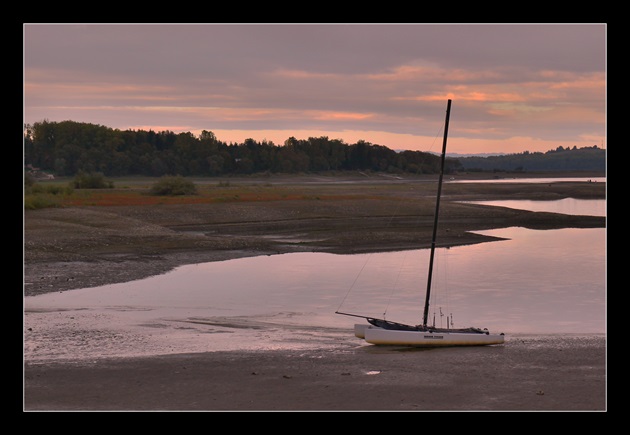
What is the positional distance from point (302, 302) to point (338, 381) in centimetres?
1310

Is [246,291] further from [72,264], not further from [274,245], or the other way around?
[274,245]

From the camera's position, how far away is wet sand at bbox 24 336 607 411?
686 inches

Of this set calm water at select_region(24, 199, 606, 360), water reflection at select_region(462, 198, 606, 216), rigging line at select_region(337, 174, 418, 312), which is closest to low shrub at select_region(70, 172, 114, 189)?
rigging line at select_region(337, 174, 418, 312)

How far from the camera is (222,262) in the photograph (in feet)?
149

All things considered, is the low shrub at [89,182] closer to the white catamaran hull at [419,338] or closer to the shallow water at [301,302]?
the shallow water at [301,302]

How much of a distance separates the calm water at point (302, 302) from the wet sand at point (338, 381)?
2.14 m

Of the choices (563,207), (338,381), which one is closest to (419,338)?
(338,381)

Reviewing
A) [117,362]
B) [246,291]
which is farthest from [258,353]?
[246,291]

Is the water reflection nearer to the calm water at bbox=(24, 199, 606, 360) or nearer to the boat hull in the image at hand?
the calm water at bbox=(24, 199, 606, 360)

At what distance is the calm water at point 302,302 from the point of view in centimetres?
2506

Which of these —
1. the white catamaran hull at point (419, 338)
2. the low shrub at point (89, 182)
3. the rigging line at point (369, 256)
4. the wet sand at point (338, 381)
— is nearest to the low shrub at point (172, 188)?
the low shrub at point (89, 182)

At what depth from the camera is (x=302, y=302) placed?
106 feet
